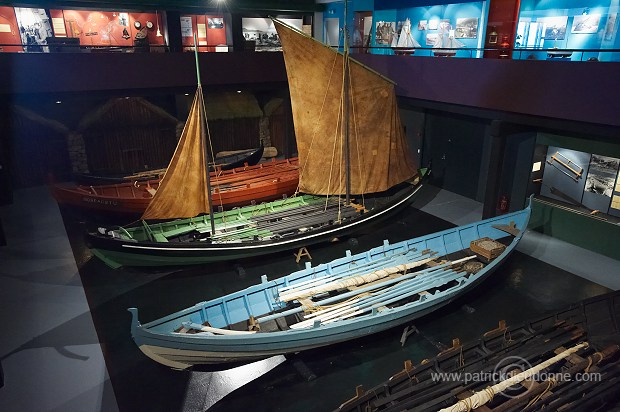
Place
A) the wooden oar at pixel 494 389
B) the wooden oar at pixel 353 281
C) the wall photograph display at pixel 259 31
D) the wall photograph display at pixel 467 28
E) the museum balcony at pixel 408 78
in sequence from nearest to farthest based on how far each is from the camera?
1. the wooden oar at pixel 494 389
2. the wooden oar at pixel 353 281
3. the museum balcony at pixel 408 78
4. the wall photograph display at pixel 467 28
5. the wall photograph display at pixel 259 31

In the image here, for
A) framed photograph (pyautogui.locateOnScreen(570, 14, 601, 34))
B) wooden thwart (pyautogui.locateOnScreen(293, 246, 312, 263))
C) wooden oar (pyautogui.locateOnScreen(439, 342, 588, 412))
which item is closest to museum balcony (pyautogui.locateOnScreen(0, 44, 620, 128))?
framed photograph (pyautogui.locateOnScreen(570, 14, 601, 34))

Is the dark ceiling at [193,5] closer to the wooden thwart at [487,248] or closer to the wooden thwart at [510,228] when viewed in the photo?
the wooden thwart at [510,228]

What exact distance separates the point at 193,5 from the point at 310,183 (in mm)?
9506

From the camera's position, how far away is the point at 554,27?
12891 millimetres

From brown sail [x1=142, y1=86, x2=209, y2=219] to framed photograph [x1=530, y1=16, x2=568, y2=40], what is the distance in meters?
10.4

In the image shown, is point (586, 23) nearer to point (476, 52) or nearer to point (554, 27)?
point (554, 27)

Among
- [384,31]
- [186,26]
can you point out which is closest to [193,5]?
[186,26]

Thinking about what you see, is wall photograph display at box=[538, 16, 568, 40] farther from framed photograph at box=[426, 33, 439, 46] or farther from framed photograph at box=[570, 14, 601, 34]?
framed photograph at box=[426, 33, 439, 46]

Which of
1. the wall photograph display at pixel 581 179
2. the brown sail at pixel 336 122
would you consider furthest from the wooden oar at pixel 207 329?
the wall photograph display at pixel 581 179

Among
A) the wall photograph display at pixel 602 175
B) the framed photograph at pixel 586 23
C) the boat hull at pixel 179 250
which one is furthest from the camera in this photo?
the framed photograph at pixel 586 23

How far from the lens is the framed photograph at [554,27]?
41.7 feet

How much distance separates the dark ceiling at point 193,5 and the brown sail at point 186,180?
8.98 metres

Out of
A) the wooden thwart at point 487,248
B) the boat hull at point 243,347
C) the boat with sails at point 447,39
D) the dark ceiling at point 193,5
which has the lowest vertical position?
the boat hull at point 243,347

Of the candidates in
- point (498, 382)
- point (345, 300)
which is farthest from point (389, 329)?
point (498, 382)
